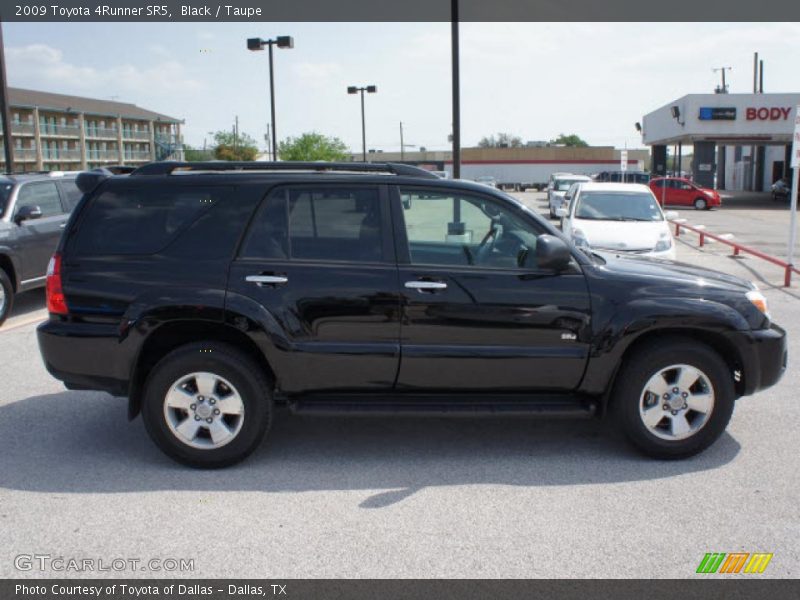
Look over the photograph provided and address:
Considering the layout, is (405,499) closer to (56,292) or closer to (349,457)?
(349,457)

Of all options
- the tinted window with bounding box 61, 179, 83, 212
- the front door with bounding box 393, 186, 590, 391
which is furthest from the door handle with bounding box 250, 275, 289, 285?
the tinted window with bounding box 61, 179, 83, 212

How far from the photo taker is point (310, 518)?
4.21 meters

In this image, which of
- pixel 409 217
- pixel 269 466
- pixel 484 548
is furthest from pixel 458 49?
pixel 484 548

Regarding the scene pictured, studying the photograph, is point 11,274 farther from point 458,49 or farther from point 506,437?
point 458,49

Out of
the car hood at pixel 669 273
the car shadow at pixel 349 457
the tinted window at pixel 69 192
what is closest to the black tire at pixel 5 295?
the tinted window at pixel 69 192

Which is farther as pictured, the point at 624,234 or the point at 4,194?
the point at 624,234

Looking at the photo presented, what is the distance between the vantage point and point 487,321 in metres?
4.88

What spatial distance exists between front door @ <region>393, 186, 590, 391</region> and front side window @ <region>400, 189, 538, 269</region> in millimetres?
10

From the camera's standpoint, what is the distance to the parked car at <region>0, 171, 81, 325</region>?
397 inches

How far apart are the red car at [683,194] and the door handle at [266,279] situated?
3394 cm

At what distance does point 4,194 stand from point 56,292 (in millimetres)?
6569

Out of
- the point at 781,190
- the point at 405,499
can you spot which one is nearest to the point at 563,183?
the point at 781,190

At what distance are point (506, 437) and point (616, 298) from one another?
4.31 feet

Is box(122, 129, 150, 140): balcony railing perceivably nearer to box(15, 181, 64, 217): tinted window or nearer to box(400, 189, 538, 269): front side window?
box(15, 181, 64, 217): tinted window
